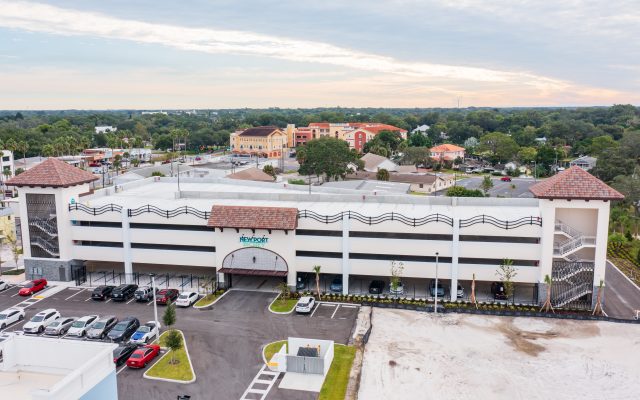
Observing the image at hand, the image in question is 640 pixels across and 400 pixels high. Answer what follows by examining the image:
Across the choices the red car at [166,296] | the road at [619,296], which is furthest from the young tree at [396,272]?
the red car at [166,296]

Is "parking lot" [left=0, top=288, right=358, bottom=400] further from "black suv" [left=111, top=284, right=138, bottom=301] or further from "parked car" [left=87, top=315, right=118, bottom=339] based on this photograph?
"parked car" [left=87, top=315, right=118, bottom=339]

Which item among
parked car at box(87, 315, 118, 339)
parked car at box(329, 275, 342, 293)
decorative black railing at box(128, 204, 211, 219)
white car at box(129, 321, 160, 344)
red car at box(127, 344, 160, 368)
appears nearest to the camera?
red car at box(127, 344, 160, 368)

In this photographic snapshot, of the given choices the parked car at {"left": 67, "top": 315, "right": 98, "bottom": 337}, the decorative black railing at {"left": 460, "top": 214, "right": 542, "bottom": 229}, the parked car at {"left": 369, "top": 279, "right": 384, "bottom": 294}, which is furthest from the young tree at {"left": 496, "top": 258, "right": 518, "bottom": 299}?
the parked car at {"left": 67, "top": 315, "right": 98, "bottom": 337}

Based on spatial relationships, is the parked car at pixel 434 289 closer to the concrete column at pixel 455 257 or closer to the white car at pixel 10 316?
the concrete column at pixel 455 257

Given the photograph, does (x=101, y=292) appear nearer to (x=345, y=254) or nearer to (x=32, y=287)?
(x=32, y=287)

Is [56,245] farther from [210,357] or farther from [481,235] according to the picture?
[481,235]
